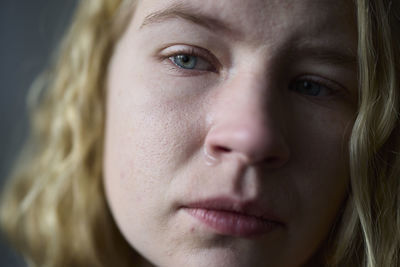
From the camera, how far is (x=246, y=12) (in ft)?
2.93

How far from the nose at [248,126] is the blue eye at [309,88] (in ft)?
0.25

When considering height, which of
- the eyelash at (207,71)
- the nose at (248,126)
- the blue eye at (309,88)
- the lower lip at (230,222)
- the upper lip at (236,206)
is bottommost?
the lower lip at (230,222)

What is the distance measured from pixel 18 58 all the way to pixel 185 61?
2.73 feet

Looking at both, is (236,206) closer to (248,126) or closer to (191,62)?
(248,126)

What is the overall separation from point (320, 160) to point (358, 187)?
0.10m

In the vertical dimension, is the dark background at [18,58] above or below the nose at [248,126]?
above

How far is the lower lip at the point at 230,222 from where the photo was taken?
896 millimetres

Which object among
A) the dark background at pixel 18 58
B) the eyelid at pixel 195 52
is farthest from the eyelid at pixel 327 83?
the dark background at pixel 18 58

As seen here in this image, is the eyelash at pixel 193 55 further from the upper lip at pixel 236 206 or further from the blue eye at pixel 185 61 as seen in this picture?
the upper lip at pixel 236 206

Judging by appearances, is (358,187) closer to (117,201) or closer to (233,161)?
(233,161)

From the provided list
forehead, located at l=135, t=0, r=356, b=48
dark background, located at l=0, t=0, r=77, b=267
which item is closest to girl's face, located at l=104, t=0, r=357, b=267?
forehead, located at l=135, t=0, r=356, b=48

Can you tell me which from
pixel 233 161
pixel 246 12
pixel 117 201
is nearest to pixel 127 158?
pixel 117 201

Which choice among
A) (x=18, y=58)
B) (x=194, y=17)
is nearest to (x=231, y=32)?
(x=194, y=17)

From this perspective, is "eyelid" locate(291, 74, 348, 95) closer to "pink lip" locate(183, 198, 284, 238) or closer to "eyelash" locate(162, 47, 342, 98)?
"eyelash" locate(162, 47, 342, 98)
